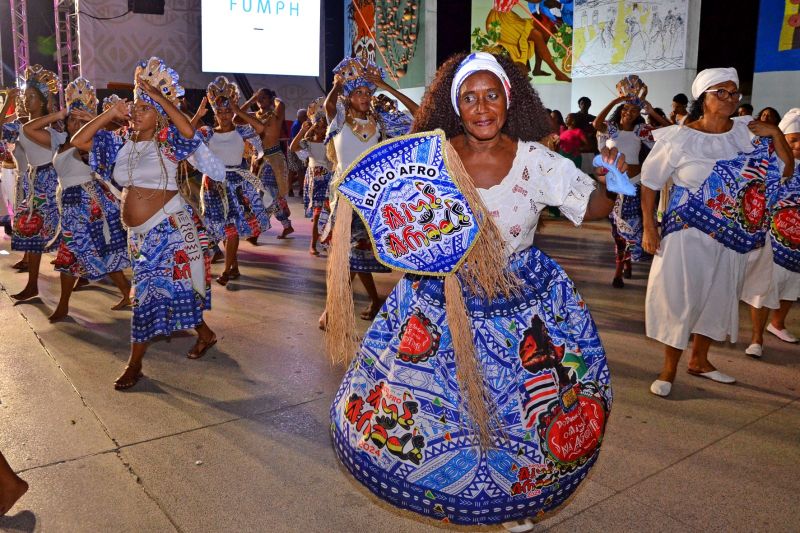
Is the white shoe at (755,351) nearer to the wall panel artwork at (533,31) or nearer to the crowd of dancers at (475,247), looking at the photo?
the crowd of dancers at (475,247)

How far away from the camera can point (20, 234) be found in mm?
6227

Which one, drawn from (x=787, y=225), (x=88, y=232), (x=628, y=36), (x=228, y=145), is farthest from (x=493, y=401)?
(x=628, y=36)

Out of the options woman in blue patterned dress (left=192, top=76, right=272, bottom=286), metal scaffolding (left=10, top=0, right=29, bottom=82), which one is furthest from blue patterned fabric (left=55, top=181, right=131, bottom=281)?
metal scaffolding (left=10, top=0, right=29, bottom=82)

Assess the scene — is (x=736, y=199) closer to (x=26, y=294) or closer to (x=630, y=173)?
(x=630, y=173)

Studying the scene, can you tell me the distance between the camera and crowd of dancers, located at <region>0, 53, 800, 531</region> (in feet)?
6.31

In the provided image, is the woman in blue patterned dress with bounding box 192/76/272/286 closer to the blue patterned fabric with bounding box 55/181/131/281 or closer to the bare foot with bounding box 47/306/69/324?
the blue patterned fabric with bounding box 55/181/131/281

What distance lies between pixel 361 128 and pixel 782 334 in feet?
11.5

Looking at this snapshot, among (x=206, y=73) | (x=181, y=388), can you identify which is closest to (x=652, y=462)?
A: (x=181, y=388)

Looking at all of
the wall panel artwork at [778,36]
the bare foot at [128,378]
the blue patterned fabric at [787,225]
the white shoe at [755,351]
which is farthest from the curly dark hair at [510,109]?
the wall panel artwork at [778,36]

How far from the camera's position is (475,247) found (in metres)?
1.95

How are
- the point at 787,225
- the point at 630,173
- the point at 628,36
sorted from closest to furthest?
the point at 787,225 → the point at 630,173 → the point at 628,36

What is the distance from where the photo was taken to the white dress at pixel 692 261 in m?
3.78

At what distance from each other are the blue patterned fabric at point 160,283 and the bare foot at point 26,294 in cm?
266

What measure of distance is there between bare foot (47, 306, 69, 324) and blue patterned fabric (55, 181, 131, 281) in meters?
0.29
